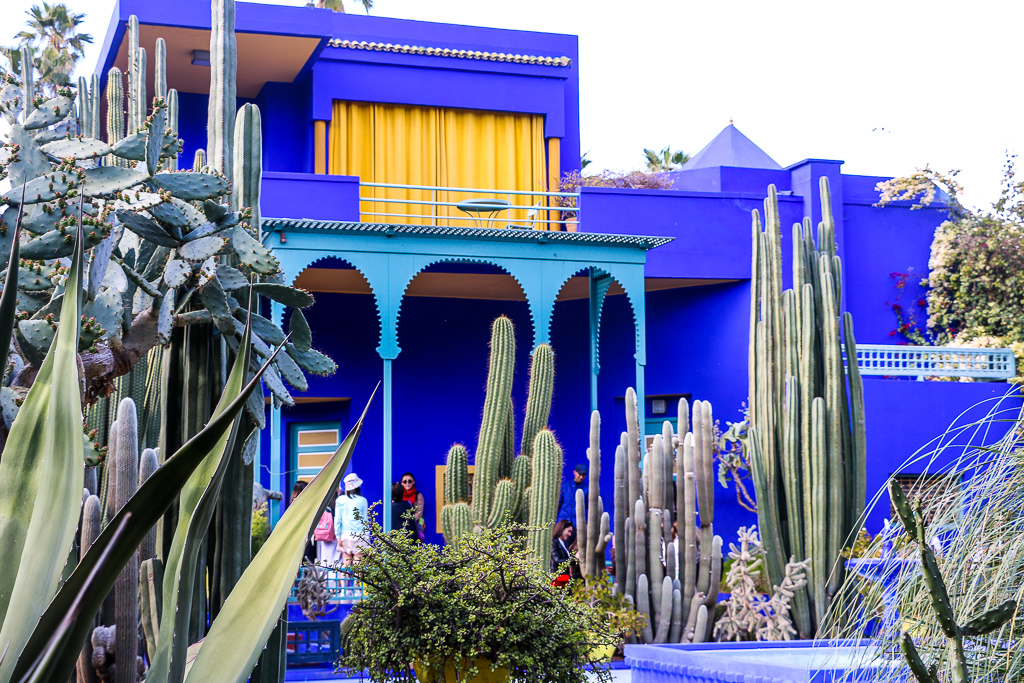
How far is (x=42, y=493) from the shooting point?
199 cm

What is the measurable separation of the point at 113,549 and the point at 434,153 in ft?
47.9

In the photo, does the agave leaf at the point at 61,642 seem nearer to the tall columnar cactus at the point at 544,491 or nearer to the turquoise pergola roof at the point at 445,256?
the tall columnar cactus at the point at 544,491

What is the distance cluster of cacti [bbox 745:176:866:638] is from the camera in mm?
9469

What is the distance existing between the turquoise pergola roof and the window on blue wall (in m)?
2.30

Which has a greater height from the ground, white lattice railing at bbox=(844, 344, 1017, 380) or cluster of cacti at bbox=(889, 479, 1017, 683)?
white lattice railing at bbox=(844, 344, 1017, 380)

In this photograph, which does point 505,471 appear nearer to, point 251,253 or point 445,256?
point 445,256

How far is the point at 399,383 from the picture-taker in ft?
49.1

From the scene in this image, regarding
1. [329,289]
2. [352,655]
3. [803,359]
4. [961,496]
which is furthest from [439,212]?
[961,496]

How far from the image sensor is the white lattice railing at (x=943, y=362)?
13.4 metres

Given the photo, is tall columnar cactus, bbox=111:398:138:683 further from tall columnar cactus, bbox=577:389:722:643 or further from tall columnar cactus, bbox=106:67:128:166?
tall columnar cactus, bbox=106:67:128:166

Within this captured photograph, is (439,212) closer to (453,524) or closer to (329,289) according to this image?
(329,289)

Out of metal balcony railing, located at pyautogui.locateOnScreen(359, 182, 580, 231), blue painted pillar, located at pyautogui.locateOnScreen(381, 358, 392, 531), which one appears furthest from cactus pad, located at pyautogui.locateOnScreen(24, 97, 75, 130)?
metal balcony railing, located at pyautogui.locateOnScreen(359, 182, 580, 231)

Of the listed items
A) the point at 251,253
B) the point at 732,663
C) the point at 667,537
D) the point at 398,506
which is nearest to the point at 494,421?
the point at 667,537

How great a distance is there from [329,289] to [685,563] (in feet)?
24.2
